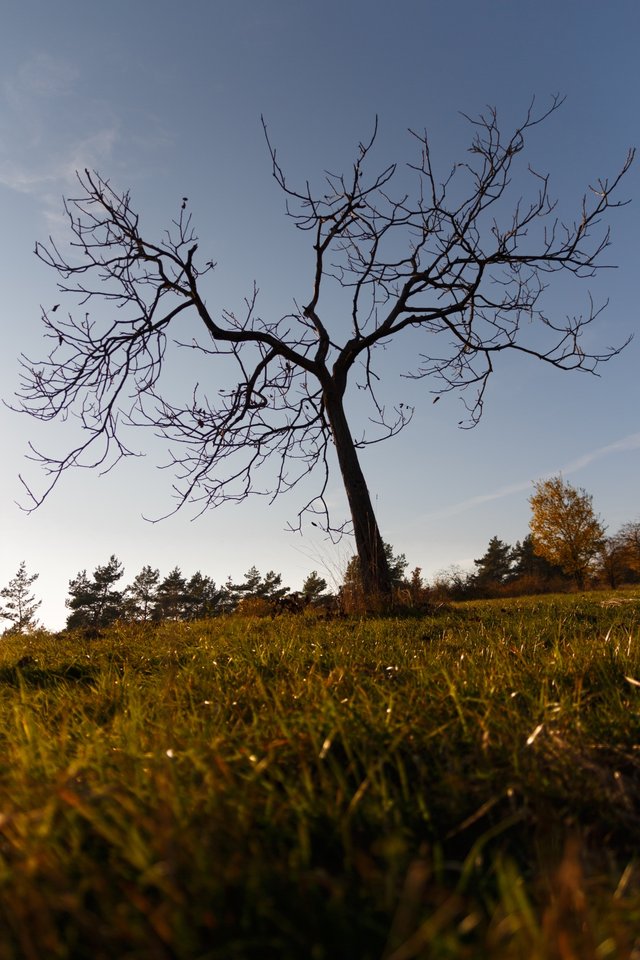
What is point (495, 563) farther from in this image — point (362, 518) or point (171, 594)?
point (362, 518)

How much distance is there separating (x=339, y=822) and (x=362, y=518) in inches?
337

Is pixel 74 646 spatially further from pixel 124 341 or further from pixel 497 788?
pixel 497 788

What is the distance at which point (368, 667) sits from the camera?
3422mm

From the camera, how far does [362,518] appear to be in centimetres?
1004

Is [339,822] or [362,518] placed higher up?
[362,518]

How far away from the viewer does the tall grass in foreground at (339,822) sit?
44.3 inches

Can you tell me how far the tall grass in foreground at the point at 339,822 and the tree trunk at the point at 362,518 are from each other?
6.80 meters

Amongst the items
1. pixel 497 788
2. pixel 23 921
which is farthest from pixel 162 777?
pixel 497 788

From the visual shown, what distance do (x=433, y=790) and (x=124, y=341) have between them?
964 centimetres

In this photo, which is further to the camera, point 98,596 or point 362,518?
point 98,596

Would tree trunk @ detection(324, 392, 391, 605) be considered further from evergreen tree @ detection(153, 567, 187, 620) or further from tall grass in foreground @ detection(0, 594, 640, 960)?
evergreen tree @ detection(153, 567, 187, 620)

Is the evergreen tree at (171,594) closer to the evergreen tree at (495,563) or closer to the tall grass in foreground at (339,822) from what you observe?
the evergreen tree at (495,563)

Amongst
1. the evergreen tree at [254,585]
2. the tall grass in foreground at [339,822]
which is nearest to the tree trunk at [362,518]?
the tall grass in foreground at [339,822]

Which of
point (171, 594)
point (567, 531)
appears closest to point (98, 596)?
point (171, 594)
